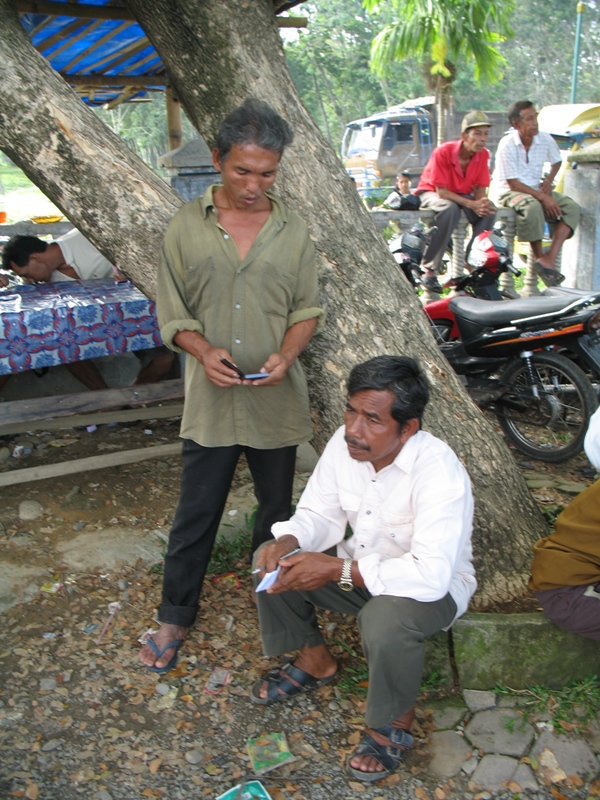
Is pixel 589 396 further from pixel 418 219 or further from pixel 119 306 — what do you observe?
pixel 418 219

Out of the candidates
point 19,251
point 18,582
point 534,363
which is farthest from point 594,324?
point 19,251

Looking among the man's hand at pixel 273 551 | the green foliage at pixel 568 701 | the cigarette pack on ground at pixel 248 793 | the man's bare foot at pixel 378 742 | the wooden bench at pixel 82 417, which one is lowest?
the cigarette pack on ground at pixel 248 793

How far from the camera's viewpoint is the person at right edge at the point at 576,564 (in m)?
2.37

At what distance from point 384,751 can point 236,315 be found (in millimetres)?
1516

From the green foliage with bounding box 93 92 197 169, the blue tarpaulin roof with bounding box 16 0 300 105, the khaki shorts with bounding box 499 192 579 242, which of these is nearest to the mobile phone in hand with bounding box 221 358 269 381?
the blue tarpaulin roof with bounding box 16 0 300 105

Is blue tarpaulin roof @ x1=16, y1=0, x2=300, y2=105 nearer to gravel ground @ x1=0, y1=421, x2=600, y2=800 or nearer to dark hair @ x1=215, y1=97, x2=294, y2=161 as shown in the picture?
dark hair @ x1=215, y1=97, x2=294, y2=161

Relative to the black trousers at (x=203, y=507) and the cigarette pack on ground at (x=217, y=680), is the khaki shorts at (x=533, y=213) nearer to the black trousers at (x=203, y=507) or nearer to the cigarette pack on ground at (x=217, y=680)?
the black trousers at (x=203, y=507)

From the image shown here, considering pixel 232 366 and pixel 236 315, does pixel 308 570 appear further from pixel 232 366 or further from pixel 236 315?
pixel 236 315

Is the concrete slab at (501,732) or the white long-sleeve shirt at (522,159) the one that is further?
the white long-sleeve shirt at (522,159)

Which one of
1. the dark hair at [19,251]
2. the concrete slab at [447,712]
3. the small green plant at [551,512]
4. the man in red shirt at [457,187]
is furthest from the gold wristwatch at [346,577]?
the man in red shirt at [457,187]

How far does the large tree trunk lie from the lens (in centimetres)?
268

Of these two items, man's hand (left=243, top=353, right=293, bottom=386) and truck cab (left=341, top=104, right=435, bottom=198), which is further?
truck cab (left=341, top=104, right=435, bottom=198)

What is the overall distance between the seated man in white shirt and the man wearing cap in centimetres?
483

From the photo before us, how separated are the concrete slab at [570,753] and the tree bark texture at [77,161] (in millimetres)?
2182
